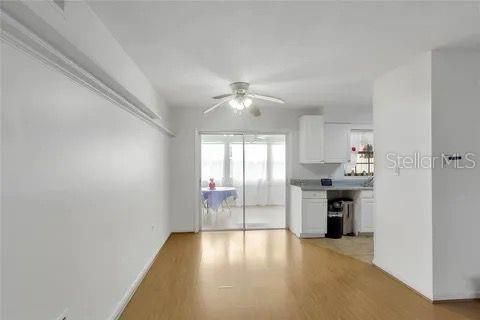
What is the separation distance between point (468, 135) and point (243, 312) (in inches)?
108

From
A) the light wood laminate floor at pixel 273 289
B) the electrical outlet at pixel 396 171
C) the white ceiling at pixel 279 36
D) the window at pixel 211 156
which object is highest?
the white ceiling at pixel 279 36

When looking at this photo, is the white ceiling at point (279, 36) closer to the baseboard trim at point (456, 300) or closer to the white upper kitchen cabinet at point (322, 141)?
the white upper kitchen cabinet at point (322, 141)

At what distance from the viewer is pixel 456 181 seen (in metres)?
2.68

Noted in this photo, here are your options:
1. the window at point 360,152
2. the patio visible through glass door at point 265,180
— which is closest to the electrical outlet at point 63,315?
the patio visible through glass door at point 265,180

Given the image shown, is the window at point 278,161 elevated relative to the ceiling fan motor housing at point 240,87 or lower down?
lower down

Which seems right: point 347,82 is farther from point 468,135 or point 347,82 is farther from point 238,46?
point 238,46

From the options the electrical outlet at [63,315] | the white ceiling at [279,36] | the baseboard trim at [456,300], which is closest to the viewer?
the electrical outlet at [63,315]

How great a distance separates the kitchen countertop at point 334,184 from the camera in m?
4.99

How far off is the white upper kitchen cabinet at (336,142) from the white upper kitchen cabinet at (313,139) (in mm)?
117

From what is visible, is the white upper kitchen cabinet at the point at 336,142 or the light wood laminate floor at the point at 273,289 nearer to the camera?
the light wood laminate floor at the point at 273,289

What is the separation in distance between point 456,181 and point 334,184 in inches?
110

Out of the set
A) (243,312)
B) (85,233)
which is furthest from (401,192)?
(85,233)

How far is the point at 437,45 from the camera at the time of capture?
8.30ft

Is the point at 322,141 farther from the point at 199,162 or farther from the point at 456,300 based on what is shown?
the point at 456,300
